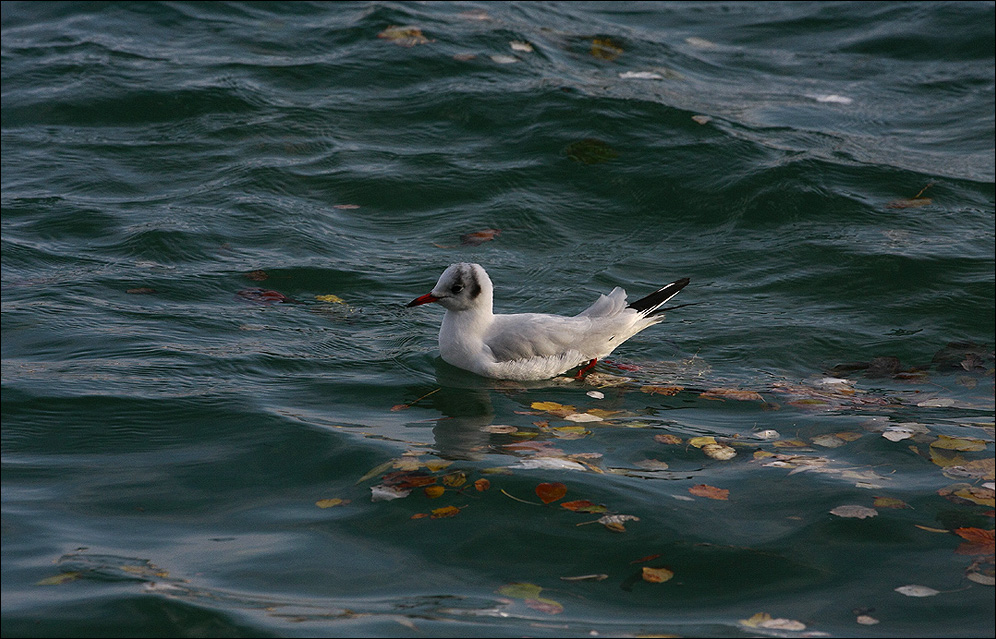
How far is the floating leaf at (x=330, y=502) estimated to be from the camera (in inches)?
218

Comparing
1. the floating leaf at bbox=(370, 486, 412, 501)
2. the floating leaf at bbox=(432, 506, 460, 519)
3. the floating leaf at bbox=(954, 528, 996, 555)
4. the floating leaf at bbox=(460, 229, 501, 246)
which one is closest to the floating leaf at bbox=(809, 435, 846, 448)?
the floating leaf at bbox=(954, 528, 996, 555)

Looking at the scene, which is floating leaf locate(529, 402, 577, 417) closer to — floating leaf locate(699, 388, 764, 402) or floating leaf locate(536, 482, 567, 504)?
floating leaf locate(699, 388, 764, 402)

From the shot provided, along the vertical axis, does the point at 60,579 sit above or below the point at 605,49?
below

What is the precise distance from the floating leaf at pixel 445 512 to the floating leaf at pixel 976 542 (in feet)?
8.02

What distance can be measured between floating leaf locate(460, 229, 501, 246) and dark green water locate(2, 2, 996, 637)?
79mm

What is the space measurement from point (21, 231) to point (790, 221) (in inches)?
284

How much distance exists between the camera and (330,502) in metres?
5.57

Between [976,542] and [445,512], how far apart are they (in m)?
2.60

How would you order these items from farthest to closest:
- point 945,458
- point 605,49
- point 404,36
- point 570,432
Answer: point 605,49 < point 404,36 < point 570,432 < point 945,458

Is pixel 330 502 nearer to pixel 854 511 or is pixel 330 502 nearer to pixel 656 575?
pixel 656 575

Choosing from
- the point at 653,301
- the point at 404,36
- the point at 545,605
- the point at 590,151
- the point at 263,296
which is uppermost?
the point at 404,36

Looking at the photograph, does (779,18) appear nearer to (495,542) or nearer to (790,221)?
(790,221)

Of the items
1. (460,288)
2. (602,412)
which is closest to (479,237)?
(460,288)

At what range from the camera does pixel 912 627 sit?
4598 mm
